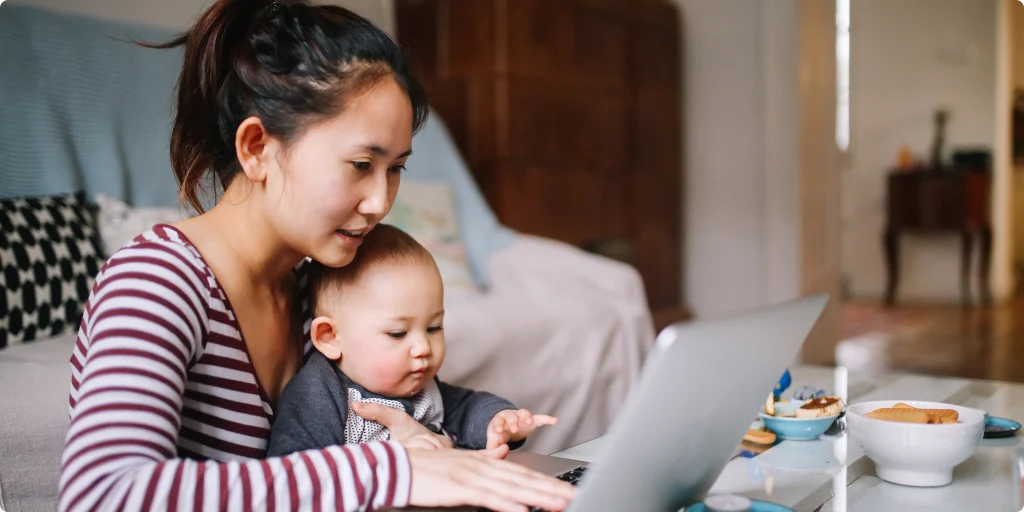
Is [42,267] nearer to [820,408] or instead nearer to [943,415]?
[820,408]

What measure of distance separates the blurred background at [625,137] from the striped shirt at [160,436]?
3.79 ft

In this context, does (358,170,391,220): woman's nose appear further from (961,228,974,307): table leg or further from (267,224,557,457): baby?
(961,228,974,307): table leg

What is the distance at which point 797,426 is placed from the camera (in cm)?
109

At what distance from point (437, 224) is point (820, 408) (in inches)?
61.4

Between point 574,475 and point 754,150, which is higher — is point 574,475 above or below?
below

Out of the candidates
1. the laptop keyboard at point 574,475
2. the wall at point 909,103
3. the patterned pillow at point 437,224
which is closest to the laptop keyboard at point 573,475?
the laptop keyboard at point 574,475

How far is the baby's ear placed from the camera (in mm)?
1000

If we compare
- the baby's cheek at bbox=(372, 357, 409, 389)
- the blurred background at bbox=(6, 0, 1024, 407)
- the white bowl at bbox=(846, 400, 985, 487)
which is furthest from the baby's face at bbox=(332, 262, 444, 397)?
the blurred background at bbox=(6, 0, 1024, 407)

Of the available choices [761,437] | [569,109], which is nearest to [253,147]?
[761,437]

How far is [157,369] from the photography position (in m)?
0.71

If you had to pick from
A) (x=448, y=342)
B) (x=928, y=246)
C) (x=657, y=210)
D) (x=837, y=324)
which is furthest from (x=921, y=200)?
(x=448, y=342)

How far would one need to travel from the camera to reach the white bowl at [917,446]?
84 centimetres

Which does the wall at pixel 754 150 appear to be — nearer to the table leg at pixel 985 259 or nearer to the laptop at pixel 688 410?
the table leg at pixel 985 259

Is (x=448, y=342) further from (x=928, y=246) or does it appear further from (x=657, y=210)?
(x=928, y=246)
